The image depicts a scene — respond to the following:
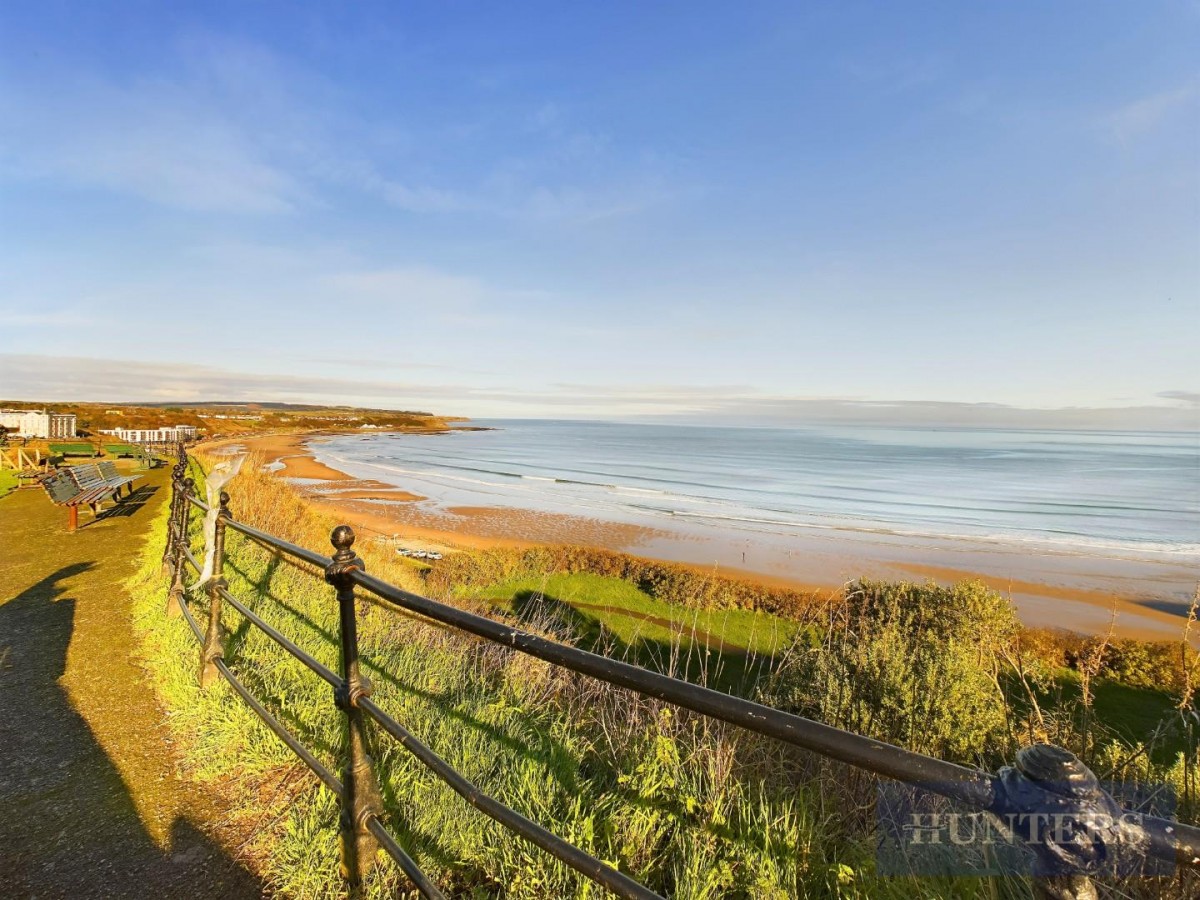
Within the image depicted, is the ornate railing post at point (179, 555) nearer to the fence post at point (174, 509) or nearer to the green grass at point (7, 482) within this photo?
the fence post at point (174, 509)

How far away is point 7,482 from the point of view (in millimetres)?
15922

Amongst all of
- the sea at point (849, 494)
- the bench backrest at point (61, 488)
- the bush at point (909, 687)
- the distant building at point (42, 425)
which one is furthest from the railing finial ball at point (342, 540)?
the distant building at point (42, 425)

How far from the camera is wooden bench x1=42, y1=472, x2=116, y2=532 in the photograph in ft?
31.2

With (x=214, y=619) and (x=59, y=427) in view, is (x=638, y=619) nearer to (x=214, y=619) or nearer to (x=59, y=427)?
(x=214, y=619)

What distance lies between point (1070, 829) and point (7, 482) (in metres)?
22.0

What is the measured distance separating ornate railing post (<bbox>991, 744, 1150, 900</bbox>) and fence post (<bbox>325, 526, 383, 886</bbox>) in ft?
6.05

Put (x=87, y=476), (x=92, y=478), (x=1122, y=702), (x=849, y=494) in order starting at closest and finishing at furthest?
(x=1122, y=702)
(x=87, y=476)
(x=92, y=478)
(x=849, y=494)

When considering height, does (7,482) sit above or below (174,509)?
below

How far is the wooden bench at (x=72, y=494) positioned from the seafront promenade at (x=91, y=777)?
13.7 ft

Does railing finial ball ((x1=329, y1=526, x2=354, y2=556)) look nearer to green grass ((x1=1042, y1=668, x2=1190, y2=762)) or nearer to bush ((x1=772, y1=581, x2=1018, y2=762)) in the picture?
bush ((x1=772, y1=581, x2=1018, y2=762))

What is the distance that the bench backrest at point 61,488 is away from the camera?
990 cm

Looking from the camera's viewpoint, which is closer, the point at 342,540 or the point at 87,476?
the point at 342,540

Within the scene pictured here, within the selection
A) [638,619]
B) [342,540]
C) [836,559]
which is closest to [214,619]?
[342,540]

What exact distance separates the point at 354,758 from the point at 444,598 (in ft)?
26.9
